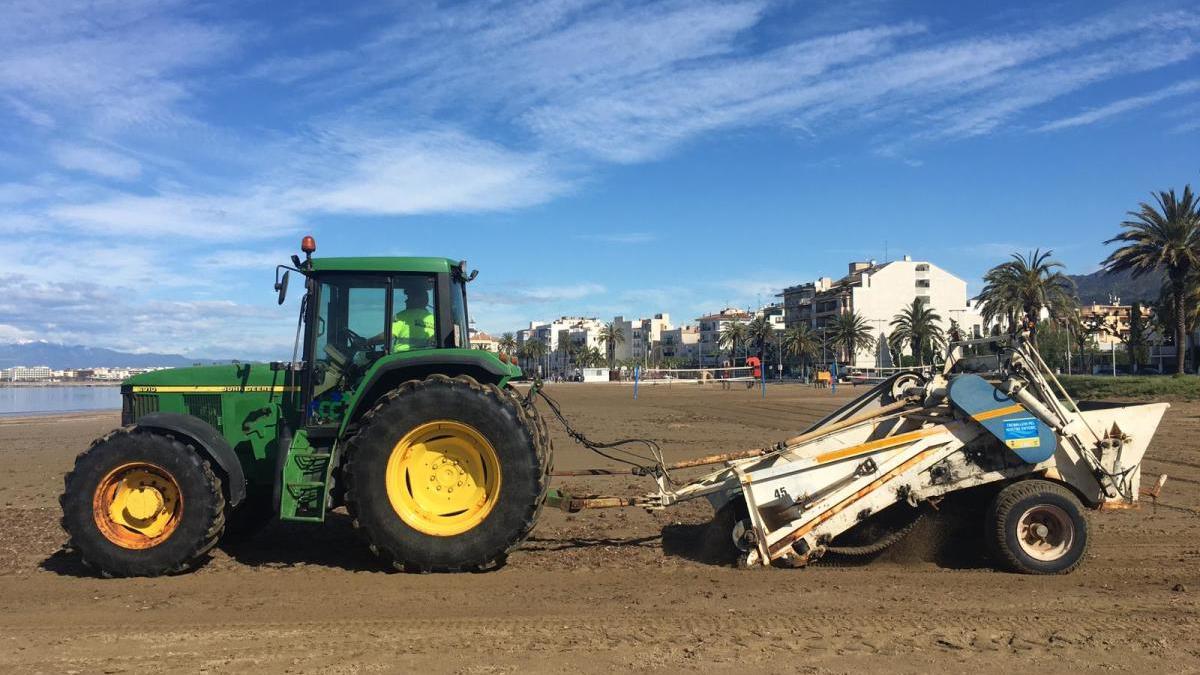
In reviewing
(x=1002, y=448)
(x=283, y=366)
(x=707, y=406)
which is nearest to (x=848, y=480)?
(x=1002, y=448)

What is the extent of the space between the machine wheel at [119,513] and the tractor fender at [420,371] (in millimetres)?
1182

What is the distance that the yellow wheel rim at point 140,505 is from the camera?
20.1ft

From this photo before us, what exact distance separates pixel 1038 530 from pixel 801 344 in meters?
94.6

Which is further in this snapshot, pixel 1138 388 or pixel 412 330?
pixel 1138 388

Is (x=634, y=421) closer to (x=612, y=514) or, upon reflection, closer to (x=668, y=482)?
(x=612, y=514)

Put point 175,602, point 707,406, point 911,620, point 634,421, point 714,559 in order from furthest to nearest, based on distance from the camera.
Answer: point 707,406
point 634,421
point 714,559
point 175,602
point 911,620

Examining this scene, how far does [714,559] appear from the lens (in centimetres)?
645

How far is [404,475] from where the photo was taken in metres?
6.13

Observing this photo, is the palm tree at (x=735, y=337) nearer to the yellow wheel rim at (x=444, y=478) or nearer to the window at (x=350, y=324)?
the window at (x=350, y=324)

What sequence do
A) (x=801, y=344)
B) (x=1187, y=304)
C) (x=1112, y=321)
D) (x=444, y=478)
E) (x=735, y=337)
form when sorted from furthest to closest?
(x=735, y=337) → (x=801, y=344) → (x=1112, y=321) → (x=1187, y=304) → (x=444, y=478)

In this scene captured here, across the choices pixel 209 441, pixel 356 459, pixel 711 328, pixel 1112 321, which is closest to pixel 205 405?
pixel 209 441

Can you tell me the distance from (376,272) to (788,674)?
14.7 ft

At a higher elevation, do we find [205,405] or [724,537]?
[205,405]

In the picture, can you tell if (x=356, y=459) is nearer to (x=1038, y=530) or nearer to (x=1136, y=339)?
(x=1038, y=530)
